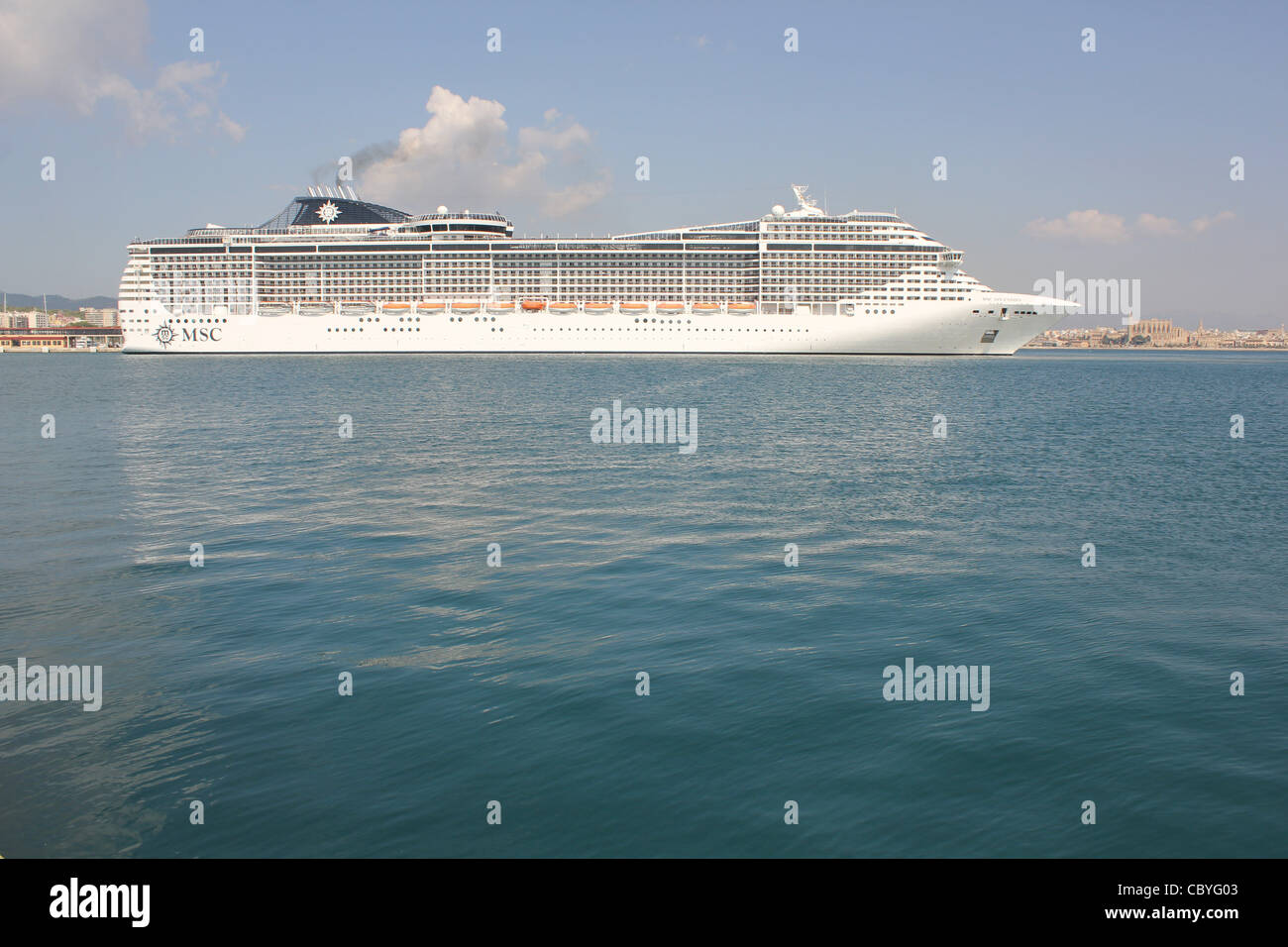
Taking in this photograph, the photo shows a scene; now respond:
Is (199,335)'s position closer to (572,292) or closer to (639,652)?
(572,292)

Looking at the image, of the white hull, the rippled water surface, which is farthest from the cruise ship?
the rippled water surface

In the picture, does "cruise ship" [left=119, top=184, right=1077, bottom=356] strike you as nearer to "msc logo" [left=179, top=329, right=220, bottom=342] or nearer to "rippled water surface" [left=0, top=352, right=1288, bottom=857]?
"msc logo" [left=179, top=329, right=220, bottom=342]

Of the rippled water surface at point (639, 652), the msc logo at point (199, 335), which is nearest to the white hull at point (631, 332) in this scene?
the msc logo at point (199, 335)

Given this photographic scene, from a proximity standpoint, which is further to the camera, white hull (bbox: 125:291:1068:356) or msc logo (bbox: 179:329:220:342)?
msc logo (bbox: 179:329:220:342)

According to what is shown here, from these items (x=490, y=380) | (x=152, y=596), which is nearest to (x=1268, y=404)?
(x=490, y=380)

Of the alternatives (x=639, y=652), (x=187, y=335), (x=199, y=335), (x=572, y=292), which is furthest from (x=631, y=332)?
(x=639, y=652)

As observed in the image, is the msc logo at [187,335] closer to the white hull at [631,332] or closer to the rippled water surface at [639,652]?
the white hull at [631,332]
